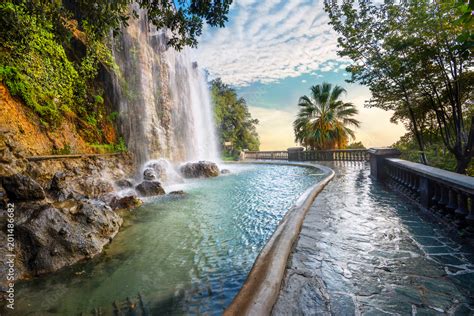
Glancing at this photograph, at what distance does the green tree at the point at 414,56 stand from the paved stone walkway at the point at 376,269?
18.4 feet

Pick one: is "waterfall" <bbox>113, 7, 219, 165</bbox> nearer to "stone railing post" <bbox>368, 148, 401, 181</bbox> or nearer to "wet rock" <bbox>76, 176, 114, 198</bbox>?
"wet rock" <bbox>76, 176, 114, 198</bbox>

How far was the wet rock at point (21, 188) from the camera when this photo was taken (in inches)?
203

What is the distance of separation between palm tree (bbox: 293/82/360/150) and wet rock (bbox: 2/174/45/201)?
21.3m

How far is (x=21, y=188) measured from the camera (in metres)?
5.26

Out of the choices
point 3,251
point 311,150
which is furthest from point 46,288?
point 311,150

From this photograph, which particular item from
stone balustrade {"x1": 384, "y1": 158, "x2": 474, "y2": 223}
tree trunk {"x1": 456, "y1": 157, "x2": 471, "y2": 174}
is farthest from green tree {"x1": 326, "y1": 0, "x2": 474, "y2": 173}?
stone balustrade {"x1": 384, "y1": 158, "x2": 474, "y2": 223}

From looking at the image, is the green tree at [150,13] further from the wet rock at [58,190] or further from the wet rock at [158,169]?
the wet rock at [158,169]

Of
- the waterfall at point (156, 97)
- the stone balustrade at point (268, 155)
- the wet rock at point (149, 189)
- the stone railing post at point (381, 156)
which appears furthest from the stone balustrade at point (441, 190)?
the stone balustrade at point (268, 155)

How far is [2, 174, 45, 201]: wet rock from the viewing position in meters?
5.14

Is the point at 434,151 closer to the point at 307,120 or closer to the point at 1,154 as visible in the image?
the point at 307,120

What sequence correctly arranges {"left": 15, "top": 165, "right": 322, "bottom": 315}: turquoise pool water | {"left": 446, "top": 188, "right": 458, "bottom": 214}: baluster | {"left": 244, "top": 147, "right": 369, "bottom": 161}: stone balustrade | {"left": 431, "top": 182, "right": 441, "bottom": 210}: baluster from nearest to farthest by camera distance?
1. {"left": 15, "top": 165, "right": 322, "bottom": 315}: turquoise pool water
2. {"left": 446, "top": 188, "right": 458, "bottom": 214}: baluster
3. {"left": 431, "top": 182, "right": 441, "bottom": 210}: baluster
4. {"left": 244, "top": 147, "right": 369, "bottom": 161}: stone balustrade

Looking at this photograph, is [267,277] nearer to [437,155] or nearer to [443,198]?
[443,198]

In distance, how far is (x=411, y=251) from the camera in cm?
337

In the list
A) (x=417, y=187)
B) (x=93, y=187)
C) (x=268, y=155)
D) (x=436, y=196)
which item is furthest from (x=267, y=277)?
(x=268, y=155)
